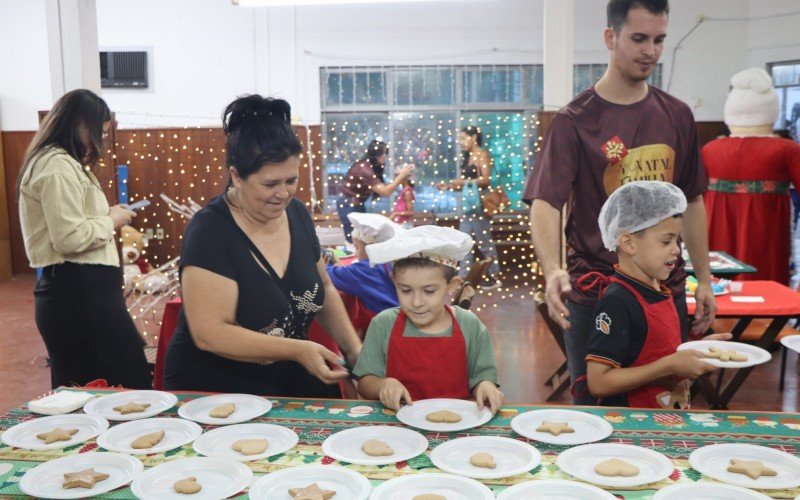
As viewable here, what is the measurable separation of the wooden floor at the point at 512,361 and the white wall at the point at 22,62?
289 cm

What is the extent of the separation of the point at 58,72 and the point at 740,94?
4874mm

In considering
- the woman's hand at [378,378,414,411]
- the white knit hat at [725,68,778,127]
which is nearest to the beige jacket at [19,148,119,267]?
the woman's hand at [378,378,414,411]

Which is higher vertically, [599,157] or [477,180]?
[599,157]

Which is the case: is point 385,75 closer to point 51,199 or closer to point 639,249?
point 51,199

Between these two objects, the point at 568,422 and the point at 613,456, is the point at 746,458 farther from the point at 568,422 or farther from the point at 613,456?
the point at 568,422

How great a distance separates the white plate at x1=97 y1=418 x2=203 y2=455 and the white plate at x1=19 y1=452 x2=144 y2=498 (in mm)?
56

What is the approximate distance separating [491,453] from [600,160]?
46.4 inches

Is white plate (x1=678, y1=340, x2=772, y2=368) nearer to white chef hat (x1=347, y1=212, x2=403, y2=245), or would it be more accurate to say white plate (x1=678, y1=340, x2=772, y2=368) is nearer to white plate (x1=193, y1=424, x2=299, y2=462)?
white plate (x1=193, y1=424, x2=299, y2=462)

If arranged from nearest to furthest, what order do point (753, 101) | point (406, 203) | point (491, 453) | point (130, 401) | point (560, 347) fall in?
point (491, 453)
point (130, 401)
point (560, 347)
point (753, 101)
point (406, 203)

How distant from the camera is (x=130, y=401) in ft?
6.96

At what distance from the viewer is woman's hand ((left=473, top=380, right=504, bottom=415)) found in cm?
199

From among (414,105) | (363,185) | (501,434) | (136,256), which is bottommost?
(136,256)

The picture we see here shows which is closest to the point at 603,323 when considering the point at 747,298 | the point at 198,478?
the point at 198,478

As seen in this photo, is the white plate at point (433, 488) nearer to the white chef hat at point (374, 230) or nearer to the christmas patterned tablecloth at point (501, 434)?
the christmas patterned tablecloth at point (501, 434)
